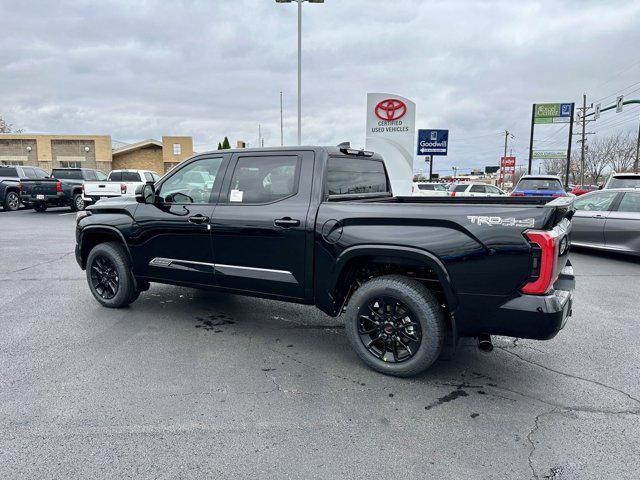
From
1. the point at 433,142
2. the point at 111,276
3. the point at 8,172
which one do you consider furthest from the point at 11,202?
the point at 433,142

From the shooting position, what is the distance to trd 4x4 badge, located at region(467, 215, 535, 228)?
2979 mm

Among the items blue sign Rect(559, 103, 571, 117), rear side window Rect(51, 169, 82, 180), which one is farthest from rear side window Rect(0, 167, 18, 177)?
blue sign Rect(559, 103, 571, 117)

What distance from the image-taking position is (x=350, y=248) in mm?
3627

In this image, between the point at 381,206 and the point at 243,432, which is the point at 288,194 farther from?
the point at 243,432

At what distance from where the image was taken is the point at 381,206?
357 cm

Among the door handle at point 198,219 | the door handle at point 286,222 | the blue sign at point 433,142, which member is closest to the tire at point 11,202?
the blue sign at point 433,142

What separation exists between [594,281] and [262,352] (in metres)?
5.68

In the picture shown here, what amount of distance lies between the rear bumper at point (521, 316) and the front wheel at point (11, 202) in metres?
20.5

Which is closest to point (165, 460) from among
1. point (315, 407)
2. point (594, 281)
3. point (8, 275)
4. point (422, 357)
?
point (315, 407)

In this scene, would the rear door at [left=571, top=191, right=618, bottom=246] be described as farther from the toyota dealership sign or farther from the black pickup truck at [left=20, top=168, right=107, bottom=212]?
the black pickup truck at [left=20, top=168, right=107, bottom=212]

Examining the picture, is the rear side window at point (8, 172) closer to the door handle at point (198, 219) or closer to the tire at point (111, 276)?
the tire at point (111, 276)

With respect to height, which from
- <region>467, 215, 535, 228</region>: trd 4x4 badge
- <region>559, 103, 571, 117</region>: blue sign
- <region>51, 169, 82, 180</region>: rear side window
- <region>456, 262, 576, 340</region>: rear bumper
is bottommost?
<region>456, 262, 576, 340</region>: rear bumper

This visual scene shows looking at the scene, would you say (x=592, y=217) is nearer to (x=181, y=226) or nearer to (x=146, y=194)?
Result: (x=181, y=226)

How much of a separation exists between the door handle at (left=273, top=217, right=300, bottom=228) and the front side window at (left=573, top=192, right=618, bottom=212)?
24.9 feet
